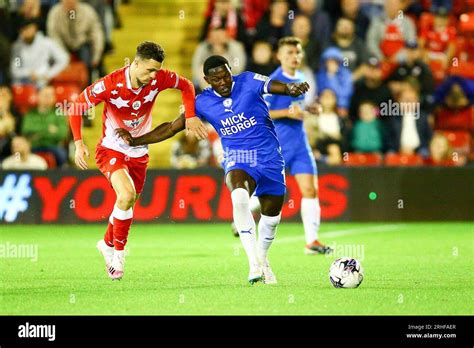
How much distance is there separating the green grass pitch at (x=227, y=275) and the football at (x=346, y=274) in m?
0.10

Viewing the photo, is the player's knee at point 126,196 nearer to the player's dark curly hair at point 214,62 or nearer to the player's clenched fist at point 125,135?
the player's clenched fist at point 125,135

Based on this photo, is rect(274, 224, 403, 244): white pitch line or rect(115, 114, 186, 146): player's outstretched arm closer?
rect(115, 114, 186, 146): player's outstretched arm

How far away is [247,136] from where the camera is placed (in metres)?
10.6

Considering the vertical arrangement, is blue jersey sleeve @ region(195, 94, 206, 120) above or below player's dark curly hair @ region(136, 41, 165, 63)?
below

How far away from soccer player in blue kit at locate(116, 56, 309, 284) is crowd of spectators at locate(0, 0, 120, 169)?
27.3 ft

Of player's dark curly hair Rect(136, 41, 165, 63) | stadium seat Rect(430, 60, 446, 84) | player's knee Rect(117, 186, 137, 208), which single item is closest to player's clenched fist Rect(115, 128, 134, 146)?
player's knee Rect(117, 186, 137, 208)

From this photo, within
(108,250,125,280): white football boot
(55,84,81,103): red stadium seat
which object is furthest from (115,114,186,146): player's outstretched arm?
(55,84,81,103): red stadium seat

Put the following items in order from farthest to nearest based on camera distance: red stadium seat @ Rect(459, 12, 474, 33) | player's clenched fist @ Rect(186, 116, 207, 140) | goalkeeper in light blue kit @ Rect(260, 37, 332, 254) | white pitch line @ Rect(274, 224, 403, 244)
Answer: red stadium seat @ Rect(459, 12, 474, 33) < white pitch line @ Rect(274, 224, 403, 244) < goalkeeper in light blue kit @ Rect(260, 37, 332, 254) < player's clenched fist @ Rect(186, 116, 207, 140)

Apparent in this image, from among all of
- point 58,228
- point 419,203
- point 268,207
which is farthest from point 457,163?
point 268,207

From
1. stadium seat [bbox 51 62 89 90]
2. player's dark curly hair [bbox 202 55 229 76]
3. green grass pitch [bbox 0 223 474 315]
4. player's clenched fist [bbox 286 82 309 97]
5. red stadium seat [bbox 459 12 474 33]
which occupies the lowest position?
green grass pitch [bbox 0 223 474 315]

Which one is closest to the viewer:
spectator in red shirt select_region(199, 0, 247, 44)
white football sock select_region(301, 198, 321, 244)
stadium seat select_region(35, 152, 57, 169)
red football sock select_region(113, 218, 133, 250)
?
red football sock select_region(113, 218, 133, 250)

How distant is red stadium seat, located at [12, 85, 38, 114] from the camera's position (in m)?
19.5

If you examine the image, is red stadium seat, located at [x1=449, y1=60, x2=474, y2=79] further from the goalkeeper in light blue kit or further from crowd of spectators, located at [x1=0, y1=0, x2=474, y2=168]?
the goalkeeper in light blue kit

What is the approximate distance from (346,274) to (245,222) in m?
1.01
